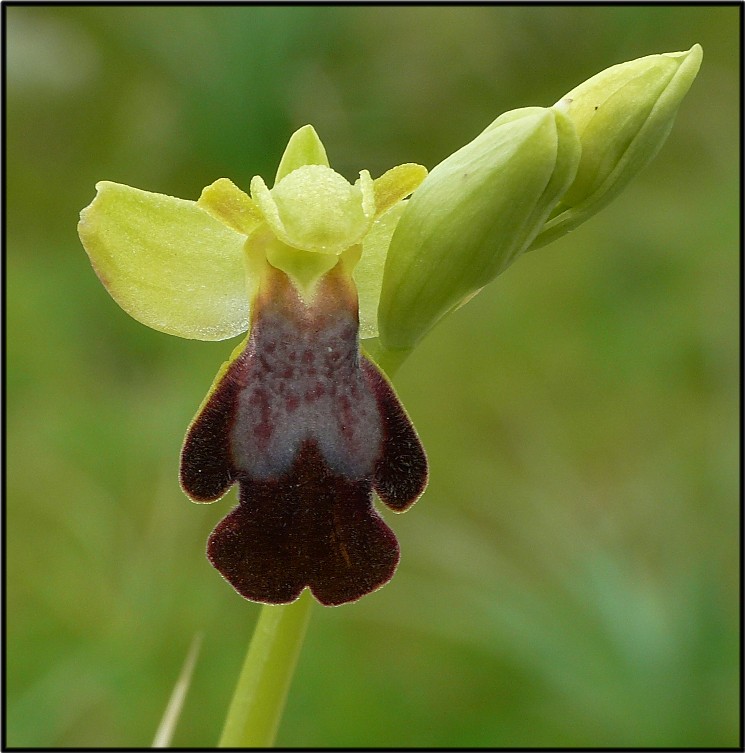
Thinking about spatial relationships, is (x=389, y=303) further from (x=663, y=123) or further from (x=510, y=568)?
(x=510, y=568)

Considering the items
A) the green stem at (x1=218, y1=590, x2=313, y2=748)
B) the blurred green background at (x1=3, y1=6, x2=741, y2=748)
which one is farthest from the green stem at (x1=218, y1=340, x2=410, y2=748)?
the blurred green background at (x1=3, y1=6, x2=741, y2=748)

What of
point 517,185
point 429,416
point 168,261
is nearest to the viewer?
point 517,185

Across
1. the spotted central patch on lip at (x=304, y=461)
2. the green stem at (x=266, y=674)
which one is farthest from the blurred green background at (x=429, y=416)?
the spotted central patch on lip at (x=304, y=461)

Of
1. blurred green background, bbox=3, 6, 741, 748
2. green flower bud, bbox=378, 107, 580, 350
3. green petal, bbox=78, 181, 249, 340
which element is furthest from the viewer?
blurred green background, bbox=3, 6, 741, 748

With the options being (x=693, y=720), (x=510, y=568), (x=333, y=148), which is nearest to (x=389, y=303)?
(x=693, y=720)

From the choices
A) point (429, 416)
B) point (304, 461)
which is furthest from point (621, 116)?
point (429, 416)

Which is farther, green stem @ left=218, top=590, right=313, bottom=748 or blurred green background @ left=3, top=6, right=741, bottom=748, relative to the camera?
blurred green background @ left=3, top=6, right=741, bottom=748

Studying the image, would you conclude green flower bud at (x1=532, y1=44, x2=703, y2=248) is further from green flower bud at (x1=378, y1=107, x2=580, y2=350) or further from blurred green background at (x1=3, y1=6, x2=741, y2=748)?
blurred green background at (x1=3, y1=6, x2=741, y2=748)

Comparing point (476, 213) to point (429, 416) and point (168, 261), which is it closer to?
point (168, 261)

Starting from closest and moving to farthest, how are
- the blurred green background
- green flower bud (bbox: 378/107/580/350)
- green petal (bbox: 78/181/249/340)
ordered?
green flower bud (bbox: 378/107/580/350)
green petal (bbox: 78/181/249/340)
the blurred green background
